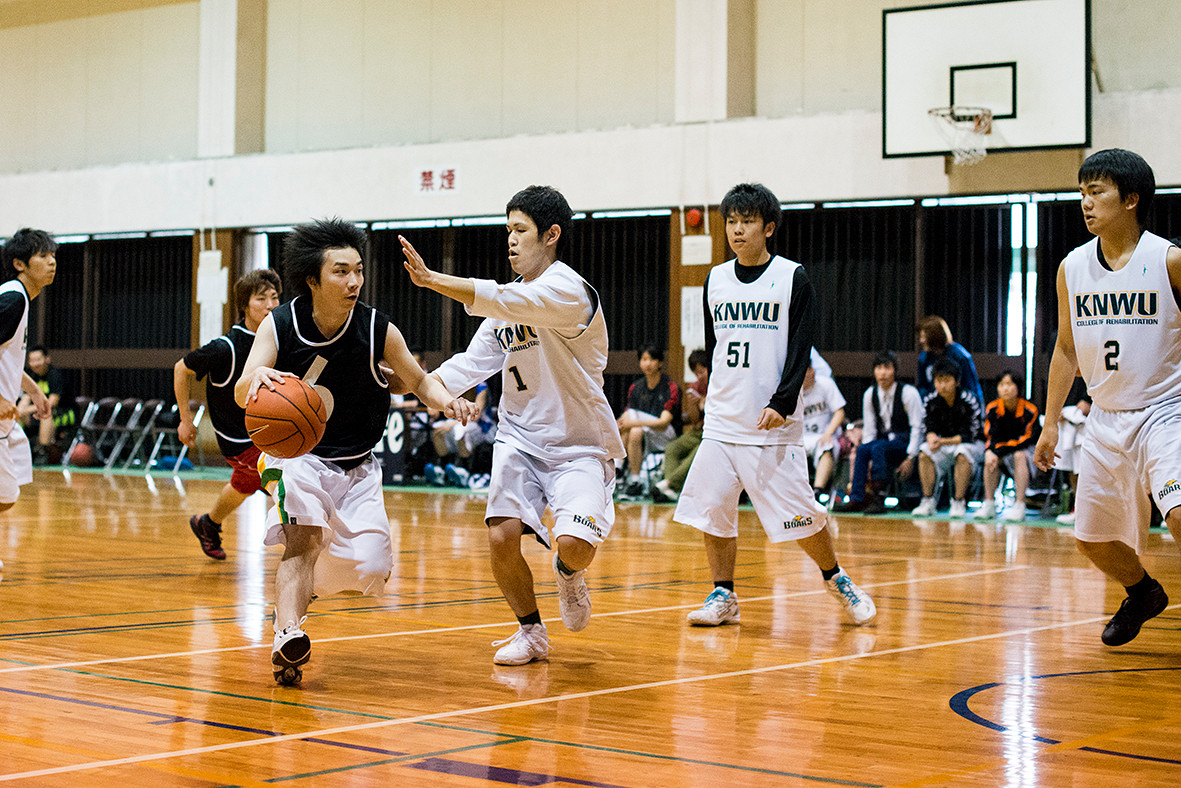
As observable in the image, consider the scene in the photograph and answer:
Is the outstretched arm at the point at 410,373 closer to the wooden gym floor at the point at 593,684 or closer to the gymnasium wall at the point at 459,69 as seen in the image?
the wooden gym floor at the point at 593,684

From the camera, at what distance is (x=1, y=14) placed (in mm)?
19734

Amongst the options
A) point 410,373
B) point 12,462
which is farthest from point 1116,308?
point 12,462

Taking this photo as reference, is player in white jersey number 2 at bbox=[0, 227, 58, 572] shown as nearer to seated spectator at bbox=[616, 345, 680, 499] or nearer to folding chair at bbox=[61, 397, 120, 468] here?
seated spectator at bbox=[616, 345, 680, 499]

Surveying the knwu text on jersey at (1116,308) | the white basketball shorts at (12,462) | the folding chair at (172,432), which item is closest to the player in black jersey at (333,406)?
the knwu text on jersey at (1116,308)

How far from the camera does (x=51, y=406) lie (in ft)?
52.4

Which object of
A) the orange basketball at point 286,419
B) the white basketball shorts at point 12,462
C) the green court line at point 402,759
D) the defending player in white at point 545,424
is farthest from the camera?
the white basketball shorts at point 12,462

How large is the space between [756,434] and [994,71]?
7997 millimetres

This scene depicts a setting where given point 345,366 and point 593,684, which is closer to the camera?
point 593,684

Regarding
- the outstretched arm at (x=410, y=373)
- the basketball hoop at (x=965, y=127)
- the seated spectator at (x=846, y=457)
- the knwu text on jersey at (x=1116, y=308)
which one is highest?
the basketball hoop at (x=965, y=127)

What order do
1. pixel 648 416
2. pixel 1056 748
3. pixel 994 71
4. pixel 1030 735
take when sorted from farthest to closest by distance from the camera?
1. pixel 648 416
2. pixel 994 71
3. pixel 1030 735
4. pixel 1056 748

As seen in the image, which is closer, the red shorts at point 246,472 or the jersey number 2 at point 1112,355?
the jersey number 2 at point 1112,355

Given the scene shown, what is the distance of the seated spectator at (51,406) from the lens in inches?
647

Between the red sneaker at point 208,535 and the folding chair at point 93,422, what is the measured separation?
976cm

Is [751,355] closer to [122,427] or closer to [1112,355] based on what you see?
[1112,355]
